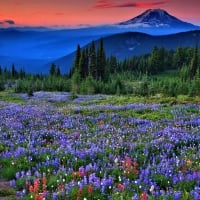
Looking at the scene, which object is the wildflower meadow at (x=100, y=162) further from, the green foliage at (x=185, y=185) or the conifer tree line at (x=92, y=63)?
the conifer tree line at (x=92, y=63)

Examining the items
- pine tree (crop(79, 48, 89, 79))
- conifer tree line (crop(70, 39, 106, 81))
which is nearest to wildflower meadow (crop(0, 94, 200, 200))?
pine tree (crop(79, 48, 89, 79))

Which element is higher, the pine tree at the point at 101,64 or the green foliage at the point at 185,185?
the green foliage at the point at 185,185

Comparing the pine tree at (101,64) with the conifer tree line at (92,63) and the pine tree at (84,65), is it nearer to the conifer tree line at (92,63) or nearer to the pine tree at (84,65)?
the conifer tree line at (92,63)

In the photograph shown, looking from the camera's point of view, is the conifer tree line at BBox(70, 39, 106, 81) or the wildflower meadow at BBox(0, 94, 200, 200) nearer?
the wildflower meadow at BBox(0, 94, 200, 200)

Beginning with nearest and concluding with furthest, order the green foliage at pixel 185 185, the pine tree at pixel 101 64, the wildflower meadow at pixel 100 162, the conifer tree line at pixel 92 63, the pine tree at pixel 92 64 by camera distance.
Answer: the wildflower meadow at pixel 100 162 → the green foliage at pixel 185 185 → the conifer tree line at pixel 92 63 → the pine tree at pixel 92 64 → the pine tree at pixel 101 64

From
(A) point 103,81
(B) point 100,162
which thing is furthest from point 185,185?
(A) point 103,81

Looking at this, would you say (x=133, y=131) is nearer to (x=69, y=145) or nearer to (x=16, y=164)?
(x=69, y=145)

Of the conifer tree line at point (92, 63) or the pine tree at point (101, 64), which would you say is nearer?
the conifer tree line at point (92, 63)

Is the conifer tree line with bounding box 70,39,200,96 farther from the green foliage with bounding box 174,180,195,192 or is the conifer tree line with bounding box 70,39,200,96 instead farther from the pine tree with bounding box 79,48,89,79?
the green foliage with bounding box 174,180,195,192

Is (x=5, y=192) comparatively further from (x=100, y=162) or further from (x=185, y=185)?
(x=185, y=185)

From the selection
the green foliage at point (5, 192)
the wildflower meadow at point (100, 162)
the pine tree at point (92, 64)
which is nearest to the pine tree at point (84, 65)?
the pine tree at point (92, 64)

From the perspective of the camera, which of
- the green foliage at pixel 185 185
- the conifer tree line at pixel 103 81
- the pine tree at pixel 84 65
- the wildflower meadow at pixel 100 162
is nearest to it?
the wildflower meadow at pixel 100 162

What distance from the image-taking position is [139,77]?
613 feet

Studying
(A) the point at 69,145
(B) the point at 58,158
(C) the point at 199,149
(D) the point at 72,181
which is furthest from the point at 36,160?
(C) the point at 199,149
